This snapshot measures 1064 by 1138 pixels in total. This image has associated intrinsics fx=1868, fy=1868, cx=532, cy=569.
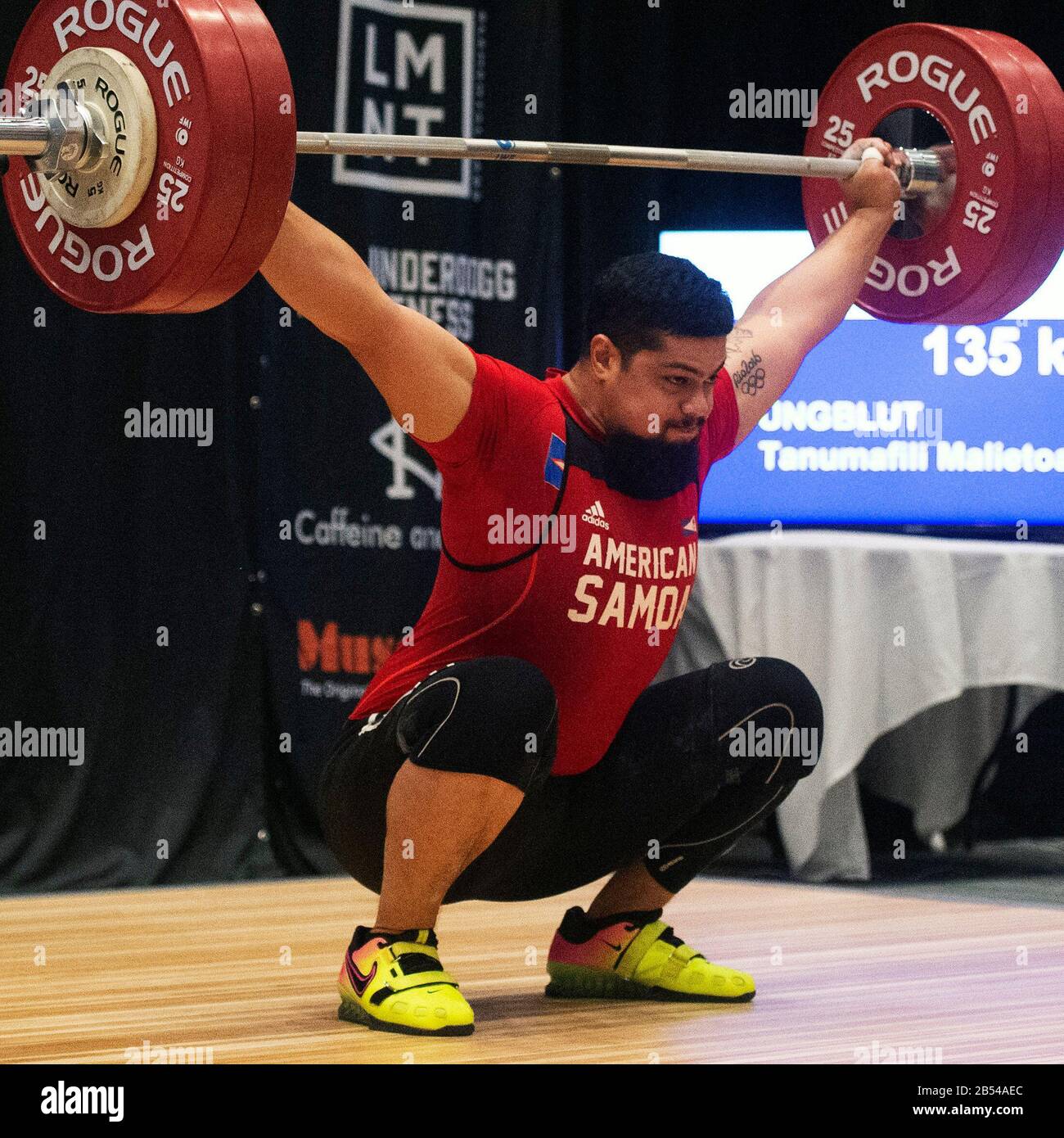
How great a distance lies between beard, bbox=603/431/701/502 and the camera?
8.30 ft

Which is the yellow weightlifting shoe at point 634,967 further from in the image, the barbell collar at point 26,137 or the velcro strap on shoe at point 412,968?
the barbell collar at point 26,137

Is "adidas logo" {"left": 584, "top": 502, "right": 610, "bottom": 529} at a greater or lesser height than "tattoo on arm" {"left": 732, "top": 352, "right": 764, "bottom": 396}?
lesser

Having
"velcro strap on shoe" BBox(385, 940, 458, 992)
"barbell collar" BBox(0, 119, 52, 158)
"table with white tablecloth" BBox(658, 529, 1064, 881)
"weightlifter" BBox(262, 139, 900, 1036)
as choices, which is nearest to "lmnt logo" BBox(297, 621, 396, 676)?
"table with white tablecloth" BBox(658, 529, 1064, 881)

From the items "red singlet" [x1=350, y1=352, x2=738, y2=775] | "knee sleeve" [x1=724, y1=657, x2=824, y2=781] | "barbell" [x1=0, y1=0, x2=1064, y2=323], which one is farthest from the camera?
"knee sleeve" [x1=724, y1=657, x2=824, y2=781]

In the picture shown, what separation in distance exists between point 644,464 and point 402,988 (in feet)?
2.51

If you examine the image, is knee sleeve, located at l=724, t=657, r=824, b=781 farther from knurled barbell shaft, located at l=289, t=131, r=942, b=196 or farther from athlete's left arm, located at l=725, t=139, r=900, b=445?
knurled barbell shaft, located at l=289, t=131, r=942, b=196

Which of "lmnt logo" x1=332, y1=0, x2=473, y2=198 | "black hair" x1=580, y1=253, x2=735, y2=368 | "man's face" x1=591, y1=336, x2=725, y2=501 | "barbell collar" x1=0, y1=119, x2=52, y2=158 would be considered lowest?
"man's face" x1=591, y1=336, x2=725, y2=501

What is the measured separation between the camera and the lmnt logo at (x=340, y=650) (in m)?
4.30

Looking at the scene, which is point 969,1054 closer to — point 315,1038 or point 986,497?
point 315,1038

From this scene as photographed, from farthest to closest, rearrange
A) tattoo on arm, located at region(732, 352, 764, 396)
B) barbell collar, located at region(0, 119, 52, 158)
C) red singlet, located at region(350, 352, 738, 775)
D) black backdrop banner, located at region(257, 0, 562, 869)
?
black backdrop banner, located at region(257, 0, 562, 869), tattoo on arm, located at region(732, 352, 764, 396), red singlet, located at region(350, 352, 738, 775), barbell collar, located at region(0, 119, 52, 158)

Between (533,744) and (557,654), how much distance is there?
0.59 ft

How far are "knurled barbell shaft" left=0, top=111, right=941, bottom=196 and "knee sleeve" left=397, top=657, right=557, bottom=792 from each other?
0.67 metres

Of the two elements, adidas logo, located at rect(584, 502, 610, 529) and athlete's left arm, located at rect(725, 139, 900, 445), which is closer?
adidas logo, located at rect(584, 502, 610, 529)

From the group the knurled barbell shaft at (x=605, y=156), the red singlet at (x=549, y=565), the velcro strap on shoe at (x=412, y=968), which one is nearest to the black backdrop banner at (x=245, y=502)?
the knurled barbell shaft at (x=605, y=156)
